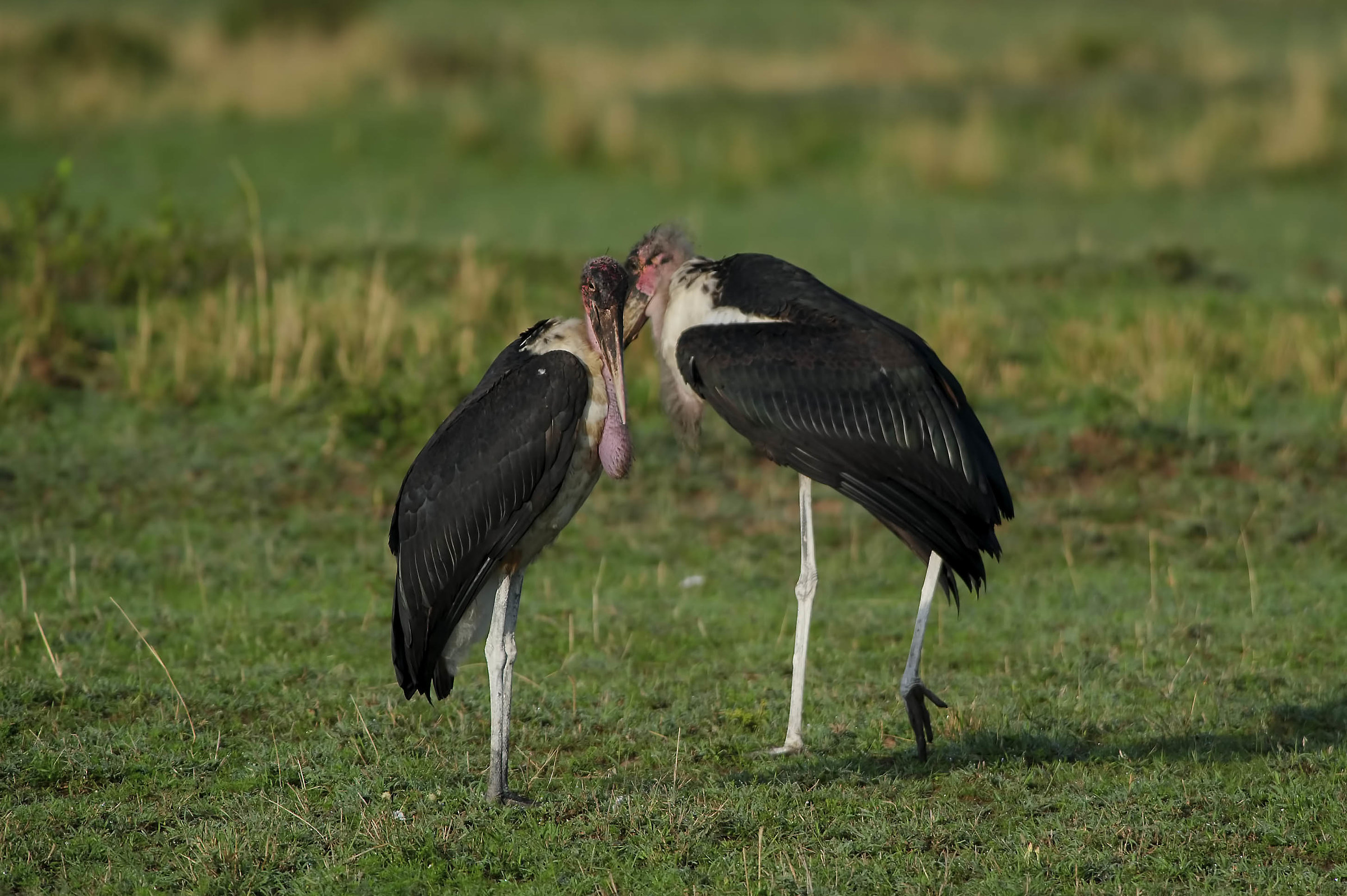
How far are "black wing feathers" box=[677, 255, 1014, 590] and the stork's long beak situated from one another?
642mm

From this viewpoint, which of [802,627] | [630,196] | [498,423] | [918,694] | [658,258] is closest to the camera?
[498,423]

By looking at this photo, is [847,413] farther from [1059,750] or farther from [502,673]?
[502,673]

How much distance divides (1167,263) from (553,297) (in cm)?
459

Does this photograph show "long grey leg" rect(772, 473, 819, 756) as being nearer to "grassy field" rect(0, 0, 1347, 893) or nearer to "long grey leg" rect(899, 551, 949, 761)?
"grassy field" rect(0, 0, 1347, 893)

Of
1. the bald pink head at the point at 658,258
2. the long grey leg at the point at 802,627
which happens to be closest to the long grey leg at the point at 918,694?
the long grey leg at the point at 802,627

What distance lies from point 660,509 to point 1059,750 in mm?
3366

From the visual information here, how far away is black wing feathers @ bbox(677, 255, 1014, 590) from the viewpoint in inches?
221

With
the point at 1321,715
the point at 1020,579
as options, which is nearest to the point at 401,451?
the point at 1020,579

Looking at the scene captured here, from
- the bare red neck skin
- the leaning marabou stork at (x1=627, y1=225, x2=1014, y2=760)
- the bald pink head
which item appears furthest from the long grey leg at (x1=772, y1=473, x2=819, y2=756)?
the bald pink head

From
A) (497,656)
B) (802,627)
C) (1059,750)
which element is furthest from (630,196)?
(497,656)

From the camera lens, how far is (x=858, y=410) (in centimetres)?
572

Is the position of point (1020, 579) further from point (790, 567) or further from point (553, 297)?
point (553, 297)

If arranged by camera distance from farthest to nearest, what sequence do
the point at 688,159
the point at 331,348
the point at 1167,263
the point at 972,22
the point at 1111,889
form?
the point at 972,22
the point at 688,159
the point at 1167,263
the point at 331,348
the point at 1111,889

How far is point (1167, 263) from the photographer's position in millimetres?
12766
